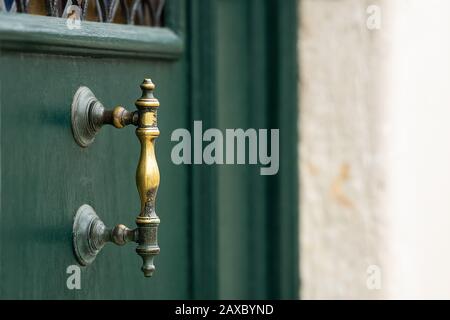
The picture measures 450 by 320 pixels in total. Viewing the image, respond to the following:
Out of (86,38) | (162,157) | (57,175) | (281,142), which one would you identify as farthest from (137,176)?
(281,142)

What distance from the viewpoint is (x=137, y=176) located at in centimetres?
121

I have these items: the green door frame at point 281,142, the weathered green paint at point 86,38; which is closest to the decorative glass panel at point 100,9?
the weathered green paint at point 86,38

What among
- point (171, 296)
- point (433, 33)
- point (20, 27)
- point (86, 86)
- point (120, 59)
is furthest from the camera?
point (433, 33)

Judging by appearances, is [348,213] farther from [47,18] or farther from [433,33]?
[47,18]

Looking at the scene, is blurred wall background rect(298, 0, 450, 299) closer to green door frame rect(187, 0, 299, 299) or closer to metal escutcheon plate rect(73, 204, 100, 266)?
green door frame rect(187, 0, 299, 299)

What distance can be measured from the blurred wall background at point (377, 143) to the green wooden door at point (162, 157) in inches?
2.1

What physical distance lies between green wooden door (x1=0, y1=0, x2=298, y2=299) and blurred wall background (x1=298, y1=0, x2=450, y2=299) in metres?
0.05

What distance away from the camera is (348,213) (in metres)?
1.80

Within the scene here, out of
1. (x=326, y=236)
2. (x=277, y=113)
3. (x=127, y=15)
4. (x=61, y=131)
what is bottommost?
(x=326, y=236)

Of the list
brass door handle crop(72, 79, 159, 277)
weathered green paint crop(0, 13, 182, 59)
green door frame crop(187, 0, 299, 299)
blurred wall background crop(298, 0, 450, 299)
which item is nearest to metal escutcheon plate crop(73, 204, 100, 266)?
brass door handle crop(72, 79, 159, 277)

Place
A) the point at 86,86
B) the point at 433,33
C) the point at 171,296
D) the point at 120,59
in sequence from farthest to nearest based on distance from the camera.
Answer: the point at 433,33, the point at 171,296, the point at 120,59, the point at 86,86

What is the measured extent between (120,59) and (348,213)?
0.62 metres
